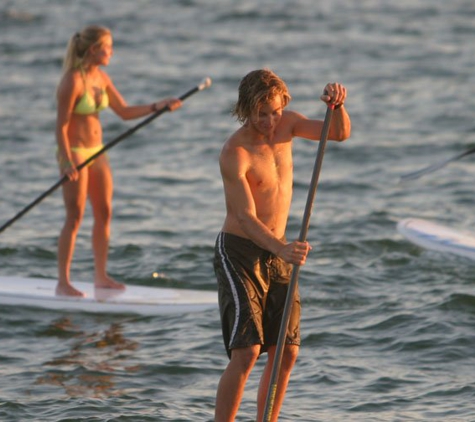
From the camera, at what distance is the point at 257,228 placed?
4820 mm

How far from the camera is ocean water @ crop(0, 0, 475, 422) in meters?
6.42

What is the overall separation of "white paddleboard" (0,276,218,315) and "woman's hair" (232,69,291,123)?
3117mm

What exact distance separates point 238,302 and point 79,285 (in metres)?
3.42

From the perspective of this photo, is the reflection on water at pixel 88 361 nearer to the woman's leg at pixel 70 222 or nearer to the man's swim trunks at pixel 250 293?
the woman's leg at pixel 70 222

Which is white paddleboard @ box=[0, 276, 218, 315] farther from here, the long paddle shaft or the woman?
the long paddle shaft

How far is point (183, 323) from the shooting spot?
25.1 ft

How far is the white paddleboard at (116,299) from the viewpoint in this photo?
777cm

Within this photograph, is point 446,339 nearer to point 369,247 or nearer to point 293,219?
point 369,247

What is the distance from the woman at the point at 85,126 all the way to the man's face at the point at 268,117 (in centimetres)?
244

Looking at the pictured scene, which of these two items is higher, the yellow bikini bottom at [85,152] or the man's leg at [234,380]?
the yellow bikini bottom at [85,152]

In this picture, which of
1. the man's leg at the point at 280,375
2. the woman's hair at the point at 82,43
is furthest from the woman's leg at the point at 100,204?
the man's leg at the point at 280,375

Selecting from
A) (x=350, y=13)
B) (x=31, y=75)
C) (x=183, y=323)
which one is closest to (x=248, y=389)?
(x=183, y=323)

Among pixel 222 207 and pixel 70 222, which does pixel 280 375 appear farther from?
pixel 222 207

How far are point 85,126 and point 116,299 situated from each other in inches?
45.8
